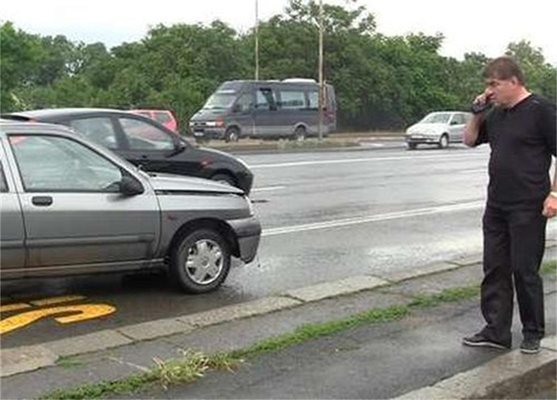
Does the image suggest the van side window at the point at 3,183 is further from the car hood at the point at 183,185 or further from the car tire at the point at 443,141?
the car tire at the point at 443,141

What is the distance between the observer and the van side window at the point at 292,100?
36.8m

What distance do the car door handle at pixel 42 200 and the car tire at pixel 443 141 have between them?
3117 centimetres

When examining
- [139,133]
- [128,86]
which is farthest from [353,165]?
[128,86]

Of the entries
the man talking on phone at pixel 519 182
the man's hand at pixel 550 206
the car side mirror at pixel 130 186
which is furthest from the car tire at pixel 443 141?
the man's hand at pixel 550 206

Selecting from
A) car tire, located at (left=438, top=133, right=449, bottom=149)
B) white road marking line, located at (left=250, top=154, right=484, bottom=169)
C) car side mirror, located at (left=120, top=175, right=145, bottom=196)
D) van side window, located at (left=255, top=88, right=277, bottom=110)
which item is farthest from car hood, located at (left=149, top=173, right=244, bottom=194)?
car tire, located at (left=438, top=133, right=449, bottom=149)

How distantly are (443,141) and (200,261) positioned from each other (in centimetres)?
3048

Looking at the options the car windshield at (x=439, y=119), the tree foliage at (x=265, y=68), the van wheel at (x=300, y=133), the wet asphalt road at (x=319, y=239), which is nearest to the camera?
the wet asphalt road at (x=319, y=239)

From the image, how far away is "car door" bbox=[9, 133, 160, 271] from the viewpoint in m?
6.37

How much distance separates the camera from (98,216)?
259 inches

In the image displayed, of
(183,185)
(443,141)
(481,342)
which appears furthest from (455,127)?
(481,342)

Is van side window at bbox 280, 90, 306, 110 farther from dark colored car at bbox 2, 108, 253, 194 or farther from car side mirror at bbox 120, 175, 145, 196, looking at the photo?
car side mirror at bbox 120, 175, 145, 196

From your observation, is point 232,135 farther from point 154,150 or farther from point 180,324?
point 180,324

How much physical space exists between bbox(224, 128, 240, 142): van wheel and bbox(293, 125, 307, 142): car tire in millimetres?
3756

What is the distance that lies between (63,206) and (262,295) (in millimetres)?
1859
